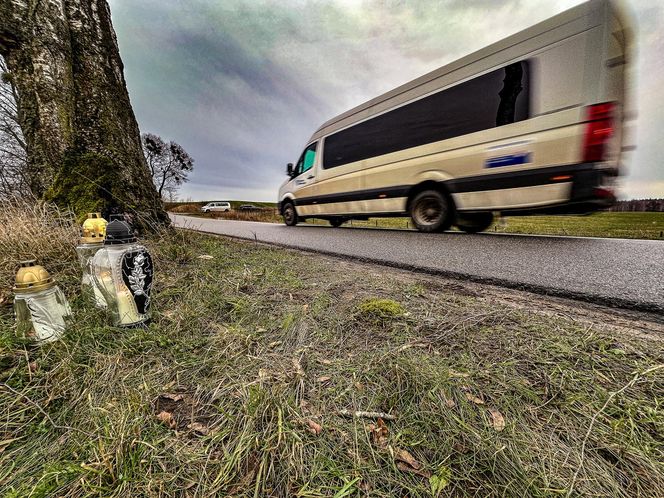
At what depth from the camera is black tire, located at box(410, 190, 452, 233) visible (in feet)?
14.7

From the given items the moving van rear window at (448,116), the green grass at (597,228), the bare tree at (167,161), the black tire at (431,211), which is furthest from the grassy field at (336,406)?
the bare tree at (167,161)

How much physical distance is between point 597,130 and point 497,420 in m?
4.02

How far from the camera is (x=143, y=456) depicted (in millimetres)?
623

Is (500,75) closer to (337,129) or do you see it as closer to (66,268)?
(337,129)

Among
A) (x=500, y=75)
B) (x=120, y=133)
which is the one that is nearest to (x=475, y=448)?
(x=120, y=133)

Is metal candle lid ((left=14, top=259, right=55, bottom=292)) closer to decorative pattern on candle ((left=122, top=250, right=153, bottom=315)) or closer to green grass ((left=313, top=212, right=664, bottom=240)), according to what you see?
decorative pattern on candle ((left=122, top=250, right=153, bottom=315))

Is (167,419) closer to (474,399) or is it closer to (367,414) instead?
(367,414)

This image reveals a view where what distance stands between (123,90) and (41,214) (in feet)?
6.32

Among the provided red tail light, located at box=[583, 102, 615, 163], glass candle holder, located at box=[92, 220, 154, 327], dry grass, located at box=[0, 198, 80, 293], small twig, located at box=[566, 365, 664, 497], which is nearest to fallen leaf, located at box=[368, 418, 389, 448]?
small twig, located at box=[566, 365, 664, 497]

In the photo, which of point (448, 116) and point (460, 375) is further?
point (448, 116)

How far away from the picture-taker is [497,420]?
2.34ft

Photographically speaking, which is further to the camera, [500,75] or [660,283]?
[500,75]

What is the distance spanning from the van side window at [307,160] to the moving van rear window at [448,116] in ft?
3.87

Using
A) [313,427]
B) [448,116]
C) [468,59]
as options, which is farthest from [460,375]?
[468,59]
